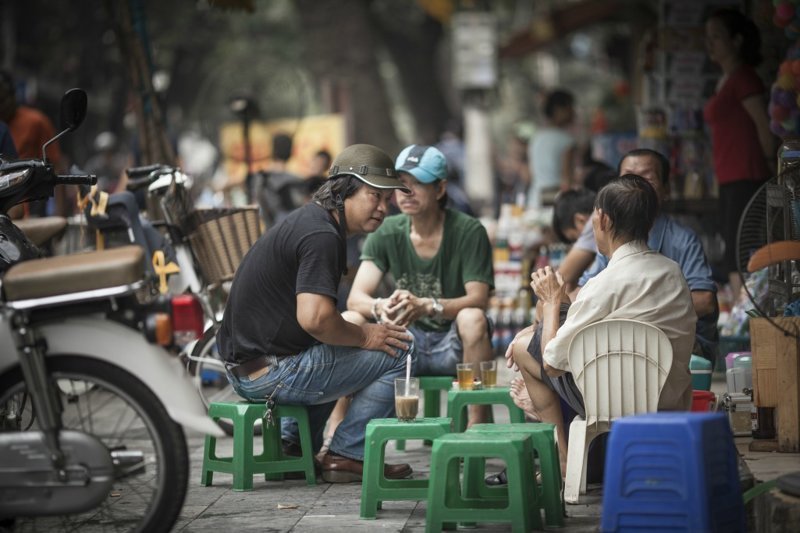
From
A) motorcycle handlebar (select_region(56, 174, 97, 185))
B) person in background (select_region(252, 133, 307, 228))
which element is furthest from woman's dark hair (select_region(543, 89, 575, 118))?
motorcycle handlebar (select_region(56, 174, 97, 185))

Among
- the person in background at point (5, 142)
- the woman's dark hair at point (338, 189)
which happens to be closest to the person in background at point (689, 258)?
the woman's dark hair at point (338, 189)

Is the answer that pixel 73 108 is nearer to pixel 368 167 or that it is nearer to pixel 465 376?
pixel 368 167

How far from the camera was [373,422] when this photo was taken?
5805mm

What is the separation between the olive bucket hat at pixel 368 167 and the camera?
637 cm

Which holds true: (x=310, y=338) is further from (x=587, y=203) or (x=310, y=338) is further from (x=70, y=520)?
(x=587, y=203)

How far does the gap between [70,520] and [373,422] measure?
4.50 feet

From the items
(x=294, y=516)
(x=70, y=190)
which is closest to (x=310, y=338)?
(x=294, y=516)

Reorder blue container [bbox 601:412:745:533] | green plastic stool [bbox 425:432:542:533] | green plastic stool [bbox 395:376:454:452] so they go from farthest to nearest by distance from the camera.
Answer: green plastic stool [bbox 395:376:454:452]
green plastic stool [bbox 425:432:542:533]
blue container [bbox 601:412:745:533]

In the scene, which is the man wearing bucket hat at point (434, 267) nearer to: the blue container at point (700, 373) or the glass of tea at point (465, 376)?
the glass of tea at point (465, 376)

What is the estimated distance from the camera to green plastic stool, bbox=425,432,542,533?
5129mm

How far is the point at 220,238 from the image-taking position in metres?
8.73

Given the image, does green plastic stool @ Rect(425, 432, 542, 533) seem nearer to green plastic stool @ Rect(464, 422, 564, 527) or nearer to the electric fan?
green plastic stool @ Rect(464, 422, 564, 527)

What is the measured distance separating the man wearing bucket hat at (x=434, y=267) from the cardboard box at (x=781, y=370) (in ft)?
5.43

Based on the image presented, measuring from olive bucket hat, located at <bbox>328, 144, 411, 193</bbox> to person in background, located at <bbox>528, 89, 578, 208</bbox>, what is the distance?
7246mm
